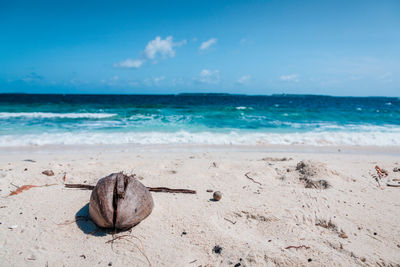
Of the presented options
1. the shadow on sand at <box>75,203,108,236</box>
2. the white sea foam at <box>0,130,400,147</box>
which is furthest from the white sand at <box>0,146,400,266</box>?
the white sea foam at <box>0,130,400,147</box>

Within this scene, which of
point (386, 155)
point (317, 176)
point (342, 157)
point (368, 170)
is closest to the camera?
point (317, 176)

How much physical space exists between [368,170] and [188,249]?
4766 millimetres

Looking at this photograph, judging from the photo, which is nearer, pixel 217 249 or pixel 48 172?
pixel 217 249

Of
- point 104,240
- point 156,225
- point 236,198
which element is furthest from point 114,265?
point 236,198

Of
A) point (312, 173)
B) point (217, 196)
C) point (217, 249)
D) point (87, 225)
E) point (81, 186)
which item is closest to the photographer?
point (217, 249)

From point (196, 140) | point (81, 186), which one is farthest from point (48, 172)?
→ point (196, 140)

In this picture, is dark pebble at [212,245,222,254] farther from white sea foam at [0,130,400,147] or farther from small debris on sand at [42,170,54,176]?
white sea foam at [0,130,400,147]

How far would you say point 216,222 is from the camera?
9.84ft

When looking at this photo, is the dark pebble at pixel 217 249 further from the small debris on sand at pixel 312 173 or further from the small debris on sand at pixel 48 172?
the small debris on sand at pixel 48 172

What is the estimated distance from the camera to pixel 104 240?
2.60m

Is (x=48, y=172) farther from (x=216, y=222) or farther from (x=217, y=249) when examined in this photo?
(x=217, y=249)

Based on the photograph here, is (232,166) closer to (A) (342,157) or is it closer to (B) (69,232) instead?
(B) (69,232)

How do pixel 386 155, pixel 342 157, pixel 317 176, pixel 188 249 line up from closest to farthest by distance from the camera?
pixel 188 249 → pixel 317 176 → pixel 342 157 → pixel 386 155

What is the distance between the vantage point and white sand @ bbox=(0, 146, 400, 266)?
2.42 metres
